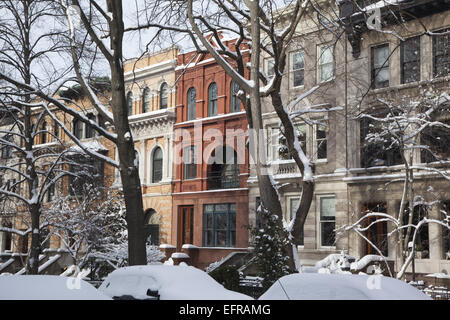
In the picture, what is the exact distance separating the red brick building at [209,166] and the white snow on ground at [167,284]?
18.2 meters

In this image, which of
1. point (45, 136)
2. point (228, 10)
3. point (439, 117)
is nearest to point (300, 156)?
point (228, 10)

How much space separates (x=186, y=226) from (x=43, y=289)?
86.6 feet

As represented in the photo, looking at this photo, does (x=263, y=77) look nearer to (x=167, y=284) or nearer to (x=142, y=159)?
(x=167, y=284)

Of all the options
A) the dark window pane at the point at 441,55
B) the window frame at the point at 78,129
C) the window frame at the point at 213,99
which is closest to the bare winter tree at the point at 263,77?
the dark window pane at the point at 441,55

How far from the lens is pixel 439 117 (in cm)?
2236

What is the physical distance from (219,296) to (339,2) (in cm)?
1834

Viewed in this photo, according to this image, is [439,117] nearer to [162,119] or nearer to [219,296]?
[219,296]

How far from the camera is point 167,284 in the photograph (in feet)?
37.3

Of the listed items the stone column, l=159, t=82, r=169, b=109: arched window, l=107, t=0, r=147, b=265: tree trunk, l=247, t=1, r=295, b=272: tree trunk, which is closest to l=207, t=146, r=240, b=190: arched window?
l=159, t=82, r=169, b=109: arched window

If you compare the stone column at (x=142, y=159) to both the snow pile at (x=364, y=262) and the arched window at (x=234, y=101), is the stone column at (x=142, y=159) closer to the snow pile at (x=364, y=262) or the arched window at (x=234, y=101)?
the arched window at (x=234, y=101)

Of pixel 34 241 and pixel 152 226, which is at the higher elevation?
pixel 152 226

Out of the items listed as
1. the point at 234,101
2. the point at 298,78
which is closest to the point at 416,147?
the point at 298,78

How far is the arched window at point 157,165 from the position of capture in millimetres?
36719

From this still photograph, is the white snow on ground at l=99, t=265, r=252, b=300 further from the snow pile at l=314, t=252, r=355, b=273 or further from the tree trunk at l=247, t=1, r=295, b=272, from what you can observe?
the snow pile at l=314, t=252, r=355, b=273
